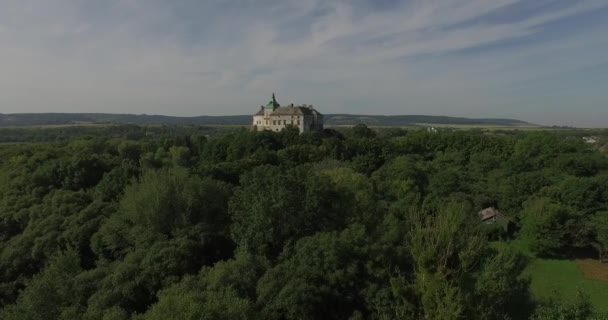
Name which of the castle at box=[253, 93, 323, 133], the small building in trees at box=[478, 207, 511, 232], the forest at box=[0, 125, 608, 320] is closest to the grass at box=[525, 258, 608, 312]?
the forest at box=[0, 125, 608, 320]

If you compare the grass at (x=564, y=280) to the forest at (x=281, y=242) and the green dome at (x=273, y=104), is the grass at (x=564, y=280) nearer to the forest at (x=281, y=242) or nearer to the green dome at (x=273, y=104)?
the forest at (x=281, y=242)

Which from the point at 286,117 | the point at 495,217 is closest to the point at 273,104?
the point at 286,117

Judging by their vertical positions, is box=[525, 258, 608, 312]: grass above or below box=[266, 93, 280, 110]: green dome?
below

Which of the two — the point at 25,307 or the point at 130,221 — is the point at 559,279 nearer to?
the point at 130,221

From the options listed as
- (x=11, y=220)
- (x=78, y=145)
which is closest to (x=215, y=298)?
(x=11, y=220)

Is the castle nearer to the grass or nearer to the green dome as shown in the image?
the green dome

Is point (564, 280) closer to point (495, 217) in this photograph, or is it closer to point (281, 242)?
point (495, 217)
